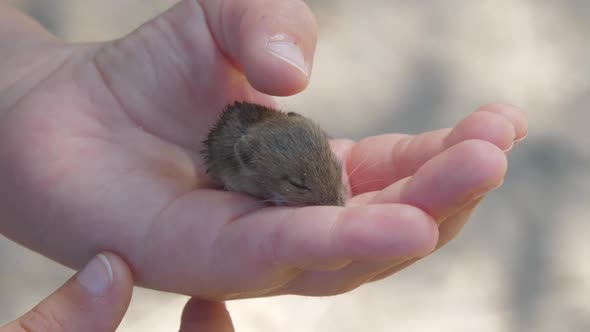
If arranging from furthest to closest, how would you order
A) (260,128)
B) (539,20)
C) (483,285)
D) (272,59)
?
(539,20)
(483,285)
(260,128)
(272,59)

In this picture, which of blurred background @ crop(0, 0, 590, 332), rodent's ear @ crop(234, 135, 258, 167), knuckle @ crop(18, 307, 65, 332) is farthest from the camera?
blurred background @ crop(0, 0, 590, 332)

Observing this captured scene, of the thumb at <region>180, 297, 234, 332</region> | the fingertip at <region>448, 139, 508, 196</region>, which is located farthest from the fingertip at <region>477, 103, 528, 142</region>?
the thumb at <region>180, 297, 234, 332</region>

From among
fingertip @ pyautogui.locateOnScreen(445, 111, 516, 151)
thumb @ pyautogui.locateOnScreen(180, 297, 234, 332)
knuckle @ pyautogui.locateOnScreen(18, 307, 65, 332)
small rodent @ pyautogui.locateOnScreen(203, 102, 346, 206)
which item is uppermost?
fingertip @ pyautogui.locateOnScreen(445, 111, 516, 151)

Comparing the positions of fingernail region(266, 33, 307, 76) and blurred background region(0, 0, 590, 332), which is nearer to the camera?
fingernail region(266, 33, 307, 76)

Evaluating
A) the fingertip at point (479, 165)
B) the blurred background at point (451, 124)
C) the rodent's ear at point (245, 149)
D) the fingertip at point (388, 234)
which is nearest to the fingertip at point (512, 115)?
the fingertip at point (479, 165)

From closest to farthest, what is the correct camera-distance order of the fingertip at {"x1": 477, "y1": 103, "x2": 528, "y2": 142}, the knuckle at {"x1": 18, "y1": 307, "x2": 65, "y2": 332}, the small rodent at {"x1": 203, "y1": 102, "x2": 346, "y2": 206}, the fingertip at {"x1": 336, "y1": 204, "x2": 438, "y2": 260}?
the fingertip at {"x1": 336, "y1": 204, "x2": 438, "y2": 260}
the fingertip at {"x1": 477, "y1": 103, "x2": 528, "y2": 142}
the knuckle at {"x1": 18, "y1": 307, "x2": 65, "y2": 332}
the small rodent at {"x1": 203, "y1": 102, "x2": 346, "y2": 206}

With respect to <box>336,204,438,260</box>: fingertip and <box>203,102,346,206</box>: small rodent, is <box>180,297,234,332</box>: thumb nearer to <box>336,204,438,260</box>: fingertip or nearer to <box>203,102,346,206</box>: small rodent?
<box>203,102,346,206</box>: small rodent

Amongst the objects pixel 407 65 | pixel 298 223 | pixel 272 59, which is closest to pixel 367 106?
pixel 407 65

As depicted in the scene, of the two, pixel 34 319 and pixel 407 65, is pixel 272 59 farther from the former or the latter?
pixel 407 65

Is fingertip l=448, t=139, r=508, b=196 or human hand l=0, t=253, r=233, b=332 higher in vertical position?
fingertip l=448, t=139, r=508, b=196
